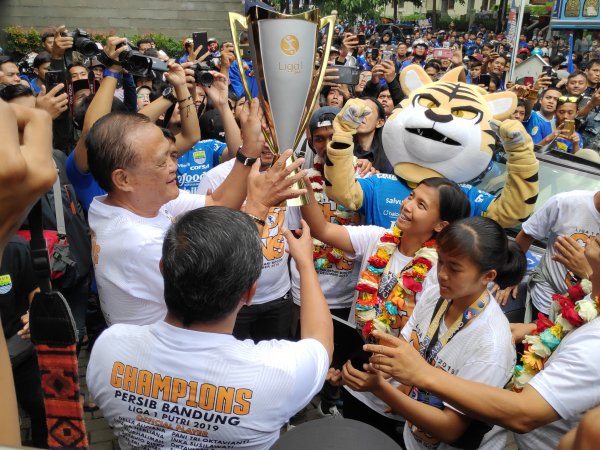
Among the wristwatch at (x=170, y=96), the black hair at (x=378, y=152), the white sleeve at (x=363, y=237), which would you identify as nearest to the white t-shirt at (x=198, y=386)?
the white sleeve at (x=363, y=237)

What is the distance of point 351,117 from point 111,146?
148 centimetres

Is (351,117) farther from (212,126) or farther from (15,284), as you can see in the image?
A: (212,126)

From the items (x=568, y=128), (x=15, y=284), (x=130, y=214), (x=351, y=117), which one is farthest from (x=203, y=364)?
(x=568, y=128)

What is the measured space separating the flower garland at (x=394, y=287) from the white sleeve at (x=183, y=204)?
944 millimetres

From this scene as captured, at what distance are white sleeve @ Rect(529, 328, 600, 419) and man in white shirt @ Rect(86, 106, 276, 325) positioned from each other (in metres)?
1.40

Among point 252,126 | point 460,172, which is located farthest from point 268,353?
point 460,172

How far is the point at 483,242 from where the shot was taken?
213 cm

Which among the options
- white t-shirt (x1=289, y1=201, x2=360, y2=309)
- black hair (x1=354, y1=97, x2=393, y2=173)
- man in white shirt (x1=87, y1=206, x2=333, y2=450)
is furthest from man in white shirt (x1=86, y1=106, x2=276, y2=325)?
black hair (x1=354, y1=97, x2=393, y2=173)

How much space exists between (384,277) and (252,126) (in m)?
1.04

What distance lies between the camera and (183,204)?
2.76 meters

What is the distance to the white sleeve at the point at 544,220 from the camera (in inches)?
132

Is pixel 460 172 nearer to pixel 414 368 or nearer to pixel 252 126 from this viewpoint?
pixel 252 126

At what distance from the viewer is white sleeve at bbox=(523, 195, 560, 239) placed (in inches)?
132

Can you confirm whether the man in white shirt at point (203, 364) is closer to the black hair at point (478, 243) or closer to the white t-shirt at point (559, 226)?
the black hair at point (478, 243)
